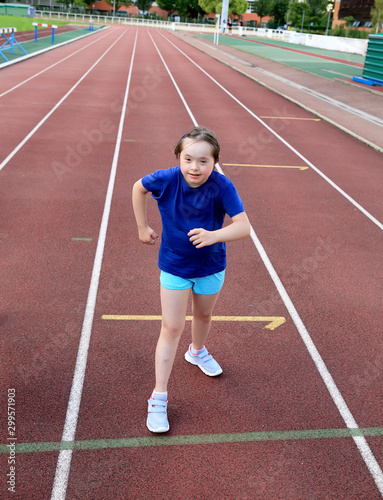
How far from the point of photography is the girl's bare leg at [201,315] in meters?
3.41

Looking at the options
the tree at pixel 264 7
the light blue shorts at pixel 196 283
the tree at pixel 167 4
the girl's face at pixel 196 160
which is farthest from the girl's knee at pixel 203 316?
the tree at pixel 167 4

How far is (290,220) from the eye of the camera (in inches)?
304

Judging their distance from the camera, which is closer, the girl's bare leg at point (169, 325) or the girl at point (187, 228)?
the girl at point (187, 228)

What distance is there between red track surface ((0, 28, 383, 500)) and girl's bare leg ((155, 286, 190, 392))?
1.58 feet

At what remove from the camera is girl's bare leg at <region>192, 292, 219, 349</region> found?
341cm

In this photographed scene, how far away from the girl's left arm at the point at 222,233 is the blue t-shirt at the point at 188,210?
88mm

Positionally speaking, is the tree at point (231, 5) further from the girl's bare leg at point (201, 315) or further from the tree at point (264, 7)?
the girl's bare leg at point (201, 315)

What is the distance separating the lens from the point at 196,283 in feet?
10.7

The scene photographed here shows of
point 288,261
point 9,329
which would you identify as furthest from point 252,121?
point 9,329

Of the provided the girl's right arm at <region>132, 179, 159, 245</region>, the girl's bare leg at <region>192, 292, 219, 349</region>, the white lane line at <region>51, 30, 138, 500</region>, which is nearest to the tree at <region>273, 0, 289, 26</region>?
the white lane line at <region>51, 30, 138, 500</region>

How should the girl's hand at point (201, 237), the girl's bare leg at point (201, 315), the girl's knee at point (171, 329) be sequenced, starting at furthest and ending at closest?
the girl's bare leg at point (201, 315), the girl's knee at point (171, 329), the girl's hand at point (201, 237)

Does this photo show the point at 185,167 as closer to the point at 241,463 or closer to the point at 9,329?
the point at 241,463

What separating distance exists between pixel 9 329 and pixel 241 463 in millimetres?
2523

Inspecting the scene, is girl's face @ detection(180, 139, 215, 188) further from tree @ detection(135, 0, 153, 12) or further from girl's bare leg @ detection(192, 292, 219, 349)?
tree @ detection(135, 0, 153, 12)
